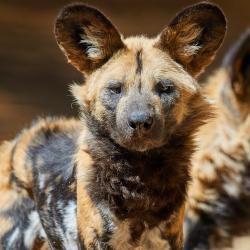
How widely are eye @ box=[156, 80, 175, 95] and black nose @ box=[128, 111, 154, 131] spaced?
0.54 feet

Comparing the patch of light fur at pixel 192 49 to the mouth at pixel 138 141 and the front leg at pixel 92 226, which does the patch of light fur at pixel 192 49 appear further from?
the front leg at pixel 92 226

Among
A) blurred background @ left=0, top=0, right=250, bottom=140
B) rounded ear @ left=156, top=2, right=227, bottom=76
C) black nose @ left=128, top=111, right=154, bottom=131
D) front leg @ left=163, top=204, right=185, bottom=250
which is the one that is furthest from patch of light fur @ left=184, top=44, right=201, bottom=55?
blurred background @ left=0, top=0, right=250, bottom=140

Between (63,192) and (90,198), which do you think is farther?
Result: (63,192)

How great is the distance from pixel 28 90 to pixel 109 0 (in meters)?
0.72

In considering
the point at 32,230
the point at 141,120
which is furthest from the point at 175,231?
the point at 32,230

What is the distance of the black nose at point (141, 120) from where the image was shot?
2.64 metres

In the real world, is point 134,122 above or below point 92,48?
below

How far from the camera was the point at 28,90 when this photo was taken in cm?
524

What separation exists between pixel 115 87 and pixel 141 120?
216 mm

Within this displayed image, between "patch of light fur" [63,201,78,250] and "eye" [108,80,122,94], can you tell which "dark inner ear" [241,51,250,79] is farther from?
"patch of light fur" [63,201,78,250]

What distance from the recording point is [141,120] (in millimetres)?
2641

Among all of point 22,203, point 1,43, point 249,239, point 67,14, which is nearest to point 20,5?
point 1,43

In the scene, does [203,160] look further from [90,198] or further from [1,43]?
[1,43]

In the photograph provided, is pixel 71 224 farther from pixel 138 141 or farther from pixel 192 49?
pixel 192 49
